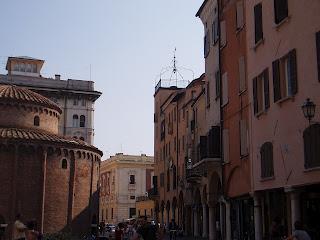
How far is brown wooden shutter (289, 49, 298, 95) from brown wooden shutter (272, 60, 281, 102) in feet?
3.08

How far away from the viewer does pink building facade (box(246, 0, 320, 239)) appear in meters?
16.5

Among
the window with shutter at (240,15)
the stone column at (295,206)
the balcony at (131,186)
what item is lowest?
the stone column at (295,206)

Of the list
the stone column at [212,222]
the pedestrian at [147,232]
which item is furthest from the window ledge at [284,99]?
the stone column at [212,222]

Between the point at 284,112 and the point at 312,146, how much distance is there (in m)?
2.46

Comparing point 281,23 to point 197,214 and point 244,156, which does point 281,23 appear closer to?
point 244,156

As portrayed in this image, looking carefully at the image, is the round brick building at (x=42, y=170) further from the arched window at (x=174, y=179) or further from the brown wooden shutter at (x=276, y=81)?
the brown wooden shutter at (x=276, y=81)

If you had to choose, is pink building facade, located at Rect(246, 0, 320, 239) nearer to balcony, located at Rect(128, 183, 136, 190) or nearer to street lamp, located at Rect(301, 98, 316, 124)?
street lamp, located at Rect(301, 98, 316, 124)

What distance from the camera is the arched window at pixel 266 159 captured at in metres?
19.9

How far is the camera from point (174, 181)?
49188 mm

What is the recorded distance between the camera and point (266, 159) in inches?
801

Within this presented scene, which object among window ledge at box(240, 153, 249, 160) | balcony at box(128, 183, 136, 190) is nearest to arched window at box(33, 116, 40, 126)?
window ledge at box(240, 153, 249, 160)

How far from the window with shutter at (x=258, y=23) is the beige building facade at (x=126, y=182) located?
64478 millimetres

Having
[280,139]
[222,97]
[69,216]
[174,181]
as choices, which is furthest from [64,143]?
[280,139]

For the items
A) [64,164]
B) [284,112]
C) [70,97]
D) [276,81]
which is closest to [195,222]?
[64,164]
